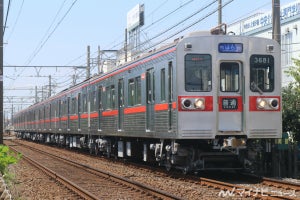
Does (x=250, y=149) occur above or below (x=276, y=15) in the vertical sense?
below

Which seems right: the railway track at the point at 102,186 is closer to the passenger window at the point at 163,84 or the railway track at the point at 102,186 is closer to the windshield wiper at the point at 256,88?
the passenger window at the point at 163,84

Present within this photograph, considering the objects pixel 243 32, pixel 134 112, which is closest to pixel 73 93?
pixel 134 112

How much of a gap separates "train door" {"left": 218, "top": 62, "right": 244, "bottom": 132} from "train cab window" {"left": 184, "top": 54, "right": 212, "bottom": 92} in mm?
352

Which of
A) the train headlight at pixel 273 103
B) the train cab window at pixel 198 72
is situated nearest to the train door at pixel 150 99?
the train cab window at pixel 198 72

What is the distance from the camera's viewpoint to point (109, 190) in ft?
38.0

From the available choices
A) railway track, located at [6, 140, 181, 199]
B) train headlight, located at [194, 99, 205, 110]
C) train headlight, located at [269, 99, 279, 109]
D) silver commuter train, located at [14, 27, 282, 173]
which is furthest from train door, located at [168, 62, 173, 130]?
train headlight, located at [269, 99, 279, 109]

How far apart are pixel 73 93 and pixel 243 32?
2062cm

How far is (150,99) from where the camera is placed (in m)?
14.6

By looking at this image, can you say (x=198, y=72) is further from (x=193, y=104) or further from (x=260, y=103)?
(x=260, y=103)

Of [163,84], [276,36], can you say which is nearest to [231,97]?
[163,84]

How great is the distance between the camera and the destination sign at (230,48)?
12805 mm

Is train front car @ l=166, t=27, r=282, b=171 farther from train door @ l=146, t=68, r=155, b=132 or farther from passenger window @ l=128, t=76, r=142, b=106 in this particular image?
passenger window @ l=128, t=76, r=142, b=106

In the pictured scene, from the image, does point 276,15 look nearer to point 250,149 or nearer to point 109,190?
point 250,149

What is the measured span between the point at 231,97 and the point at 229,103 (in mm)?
147
